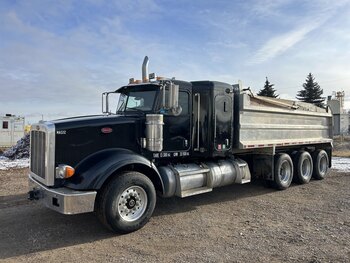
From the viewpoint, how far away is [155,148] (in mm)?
6613

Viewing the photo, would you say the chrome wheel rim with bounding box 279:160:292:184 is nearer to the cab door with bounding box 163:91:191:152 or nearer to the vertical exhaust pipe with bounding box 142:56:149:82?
the cab door with bounding box 163:91:191:152

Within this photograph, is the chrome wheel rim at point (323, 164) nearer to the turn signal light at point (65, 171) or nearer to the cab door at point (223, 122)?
the cab door at point (223, 122)

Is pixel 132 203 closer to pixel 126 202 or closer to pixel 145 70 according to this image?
pixel 126 202

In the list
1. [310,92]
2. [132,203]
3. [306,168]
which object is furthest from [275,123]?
[310,92]

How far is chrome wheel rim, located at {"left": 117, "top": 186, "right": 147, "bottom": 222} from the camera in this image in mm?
5871

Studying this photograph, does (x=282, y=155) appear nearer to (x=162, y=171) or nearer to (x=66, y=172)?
(x=162, y=171)

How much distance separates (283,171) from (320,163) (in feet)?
8.43

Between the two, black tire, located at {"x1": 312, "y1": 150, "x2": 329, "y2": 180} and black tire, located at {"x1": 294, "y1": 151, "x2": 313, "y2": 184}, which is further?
black tire, located at {"x1": 312, "y1": 150, "x2": 329, "y2": 180}

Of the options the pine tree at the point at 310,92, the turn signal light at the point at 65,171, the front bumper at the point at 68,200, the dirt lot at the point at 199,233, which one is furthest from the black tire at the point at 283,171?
the pine tree at the point at 310,92

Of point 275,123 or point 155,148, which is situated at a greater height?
point 275,123

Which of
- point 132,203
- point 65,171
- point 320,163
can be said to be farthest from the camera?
point 320,163

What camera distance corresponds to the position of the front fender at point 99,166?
5531 mm

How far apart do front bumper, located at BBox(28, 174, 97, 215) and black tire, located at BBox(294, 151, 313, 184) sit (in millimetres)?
7149

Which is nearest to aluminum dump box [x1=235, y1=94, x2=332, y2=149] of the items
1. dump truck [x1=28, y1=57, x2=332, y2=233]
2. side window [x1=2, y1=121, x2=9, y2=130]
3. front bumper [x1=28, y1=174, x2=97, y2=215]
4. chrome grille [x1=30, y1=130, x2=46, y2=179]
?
dump truck [x1=28, y1=57, x2=332, y2=233]
